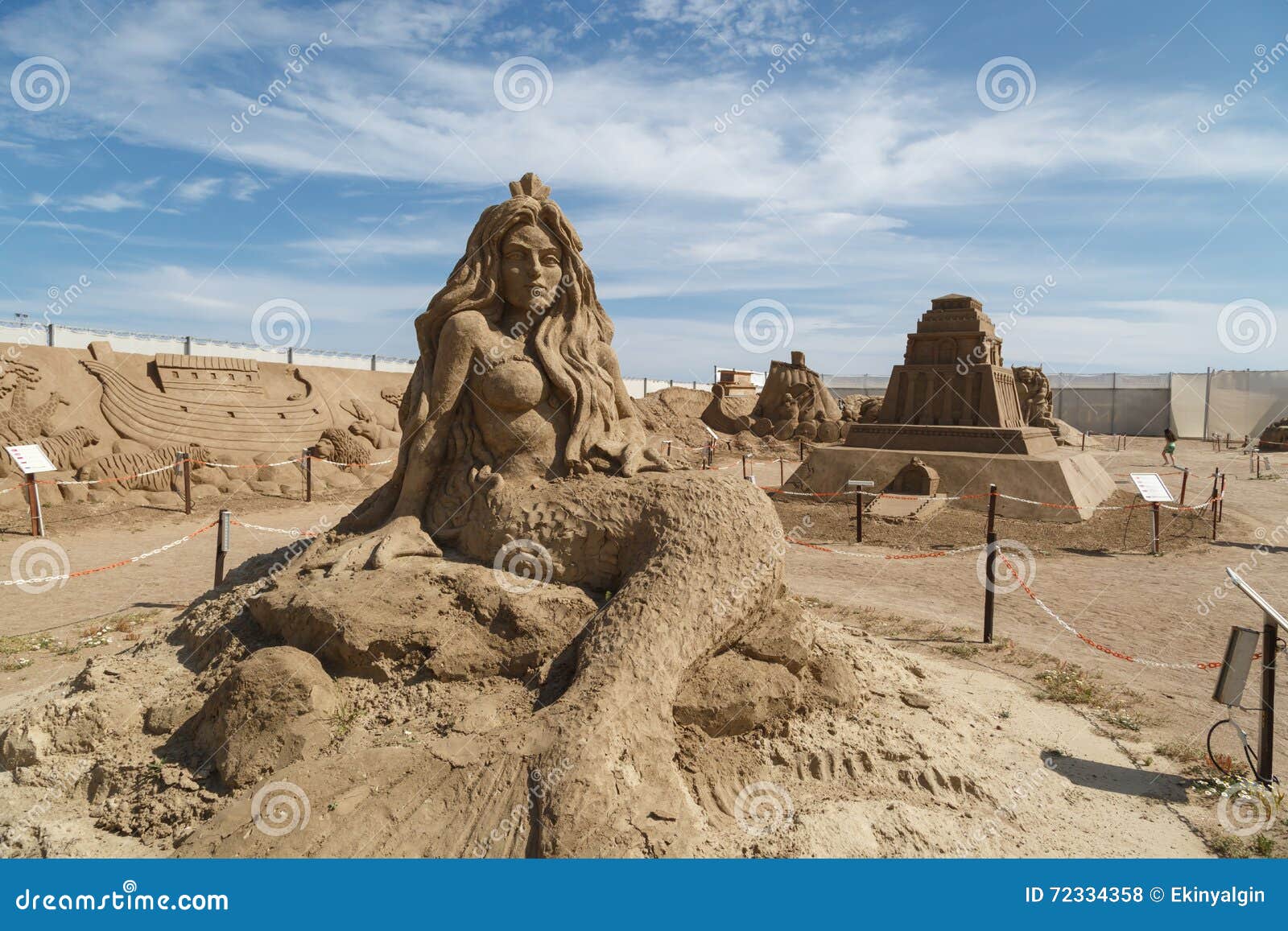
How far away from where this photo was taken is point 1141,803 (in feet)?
12.2

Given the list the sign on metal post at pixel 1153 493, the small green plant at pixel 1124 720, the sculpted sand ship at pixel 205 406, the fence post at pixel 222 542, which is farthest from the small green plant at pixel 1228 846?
the sculpted sand ship at pixel 205 406

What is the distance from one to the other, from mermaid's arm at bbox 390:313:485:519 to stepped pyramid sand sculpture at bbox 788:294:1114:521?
10285 mm

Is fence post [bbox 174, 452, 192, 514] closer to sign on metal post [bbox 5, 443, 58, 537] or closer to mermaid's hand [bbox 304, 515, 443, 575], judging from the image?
sign on metal post [bbox 5, 443, 58, 537]

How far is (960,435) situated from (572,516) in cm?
1133

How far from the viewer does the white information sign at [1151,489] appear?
990 cm

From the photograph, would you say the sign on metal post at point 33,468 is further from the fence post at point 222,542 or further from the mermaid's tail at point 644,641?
the mermaid's tail at point 644,641

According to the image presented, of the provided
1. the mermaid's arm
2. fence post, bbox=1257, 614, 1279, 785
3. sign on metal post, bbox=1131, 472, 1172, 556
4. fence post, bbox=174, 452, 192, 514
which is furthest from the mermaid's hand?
Result: sign on metal post, bbox=1131, 472, 1172, 556

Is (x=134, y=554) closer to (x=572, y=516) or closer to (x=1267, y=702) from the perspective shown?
(x=572, y=516)

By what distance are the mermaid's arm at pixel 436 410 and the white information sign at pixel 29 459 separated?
7647 millimetres

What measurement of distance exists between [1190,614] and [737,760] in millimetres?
5554

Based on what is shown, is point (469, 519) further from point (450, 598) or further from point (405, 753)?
point (405, 753)

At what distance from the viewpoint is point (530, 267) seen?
446cm

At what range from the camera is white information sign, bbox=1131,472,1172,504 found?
9898mm

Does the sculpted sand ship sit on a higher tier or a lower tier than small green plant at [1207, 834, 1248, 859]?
higher
